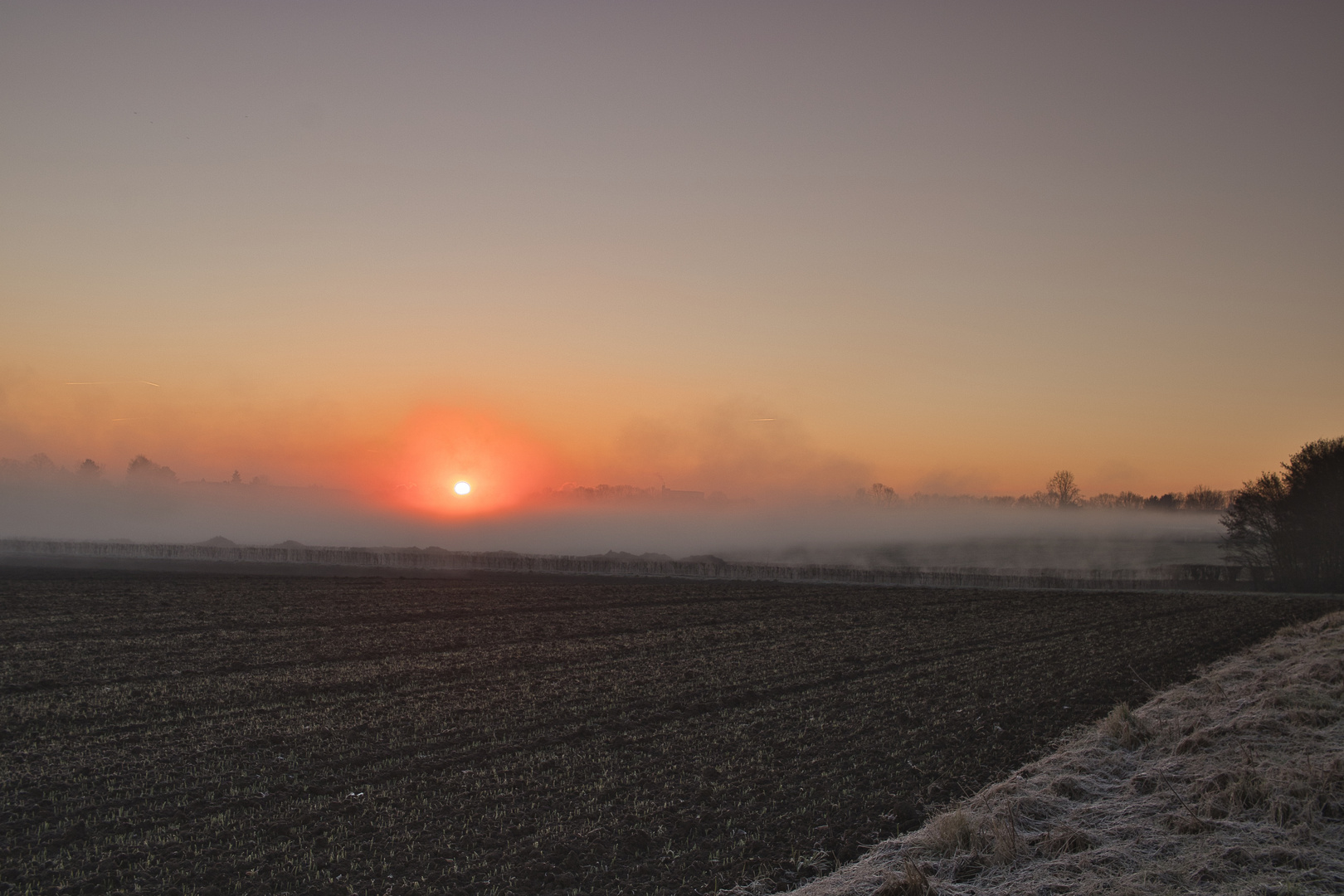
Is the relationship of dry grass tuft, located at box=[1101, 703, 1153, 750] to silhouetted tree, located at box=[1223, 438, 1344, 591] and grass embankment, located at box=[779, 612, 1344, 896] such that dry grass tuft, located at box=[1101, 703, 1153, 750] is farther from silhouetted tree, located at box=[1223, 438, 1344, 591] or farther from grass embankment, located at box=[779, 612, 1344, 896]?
silhouetted tree, located at box=[1223, 438, 1344, 591]

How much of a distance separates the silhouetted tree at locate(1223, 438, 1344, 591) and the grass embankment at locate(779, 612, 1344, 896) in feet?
252

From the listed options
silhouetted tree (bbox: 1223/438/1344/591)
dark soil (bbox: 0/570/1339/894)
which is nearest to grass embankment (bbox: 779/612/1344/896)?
dark soil (bbox: 0/570/1339/894)

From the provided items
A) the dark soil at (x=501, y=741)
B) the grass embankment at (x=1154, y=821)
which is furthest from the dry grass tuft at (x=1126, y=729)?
the dark soil at (x=501, y=741)

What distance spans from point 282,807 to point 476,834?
9.98 ft

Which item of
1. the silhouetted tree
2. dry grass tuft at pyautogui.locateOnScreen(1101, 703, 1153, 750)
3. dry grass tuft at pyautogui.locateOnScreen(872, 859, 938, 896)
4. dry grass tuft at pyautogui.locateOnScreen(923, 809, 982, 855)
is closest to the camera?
dry grass tuft at pyautogui.locateOnScreen(872, 859, 938, 896)

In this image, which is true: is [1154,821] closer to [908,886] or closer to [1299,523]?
[908,886]

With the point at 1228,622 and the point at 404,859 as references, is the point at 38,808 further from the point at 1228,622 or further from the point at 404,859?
the point at 1228,622

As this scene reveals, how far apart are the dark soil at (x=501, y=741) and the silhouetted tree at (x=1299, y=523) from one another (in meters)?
53.5

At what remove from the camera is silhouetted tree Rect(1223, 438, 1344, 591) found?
7588 centimetres

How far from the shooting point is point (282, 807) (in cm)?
1173

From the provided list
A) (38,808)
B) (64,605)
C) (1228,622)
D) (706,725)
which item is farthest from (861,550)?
(38,808)

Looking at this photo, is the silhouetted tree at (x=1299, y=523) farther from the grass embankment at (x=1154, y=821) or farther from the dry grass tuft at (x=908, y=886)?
the dry grass tuft at (x=908, y=886)

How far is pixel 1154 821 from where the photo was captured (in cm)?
1033

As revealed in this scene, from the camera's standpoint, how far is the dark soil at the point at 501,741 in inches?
398
